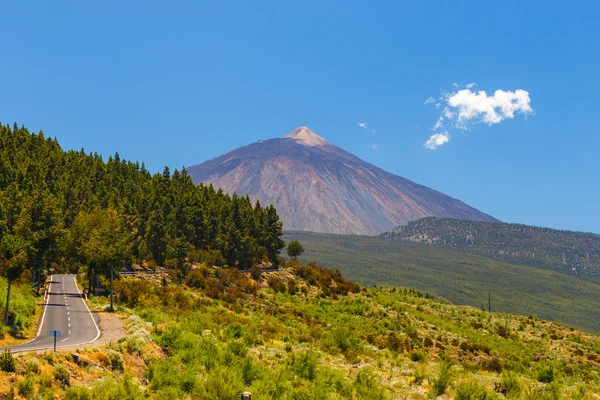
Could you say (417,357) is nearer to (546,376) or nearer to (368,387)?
(546,376)

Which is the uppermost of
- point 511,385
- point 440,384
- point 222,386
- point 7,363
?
point 7,363

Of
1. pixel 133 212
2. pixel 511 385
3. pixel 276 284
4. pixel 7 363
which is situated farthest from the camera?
pixel 133 212

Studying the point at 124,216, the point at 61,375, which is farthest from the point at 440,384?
the point at 124,216

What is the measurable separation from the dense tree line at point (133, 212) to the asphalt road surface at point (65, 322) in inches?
146

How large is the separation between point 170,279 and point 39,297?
19.0 metres

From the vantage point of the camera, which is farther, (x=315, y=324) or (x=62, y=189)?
(x=62, y=189)

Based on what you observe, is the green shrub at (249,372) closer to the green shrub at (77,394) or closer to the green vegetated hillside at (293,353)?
the green vegetated hillside at (293,353)

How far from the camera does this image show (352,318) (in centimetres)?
5678

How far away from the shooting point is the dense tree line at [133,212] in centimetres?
5631

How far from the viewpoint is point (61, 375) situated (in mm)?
16969

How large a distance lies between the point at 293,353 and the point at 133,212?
2277 inches

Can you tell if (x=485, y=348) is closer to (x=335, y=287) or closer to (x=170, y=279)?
(x=335, y=287)

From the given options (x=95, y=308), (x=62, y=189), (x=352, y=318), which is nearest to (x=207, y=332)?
(x=95, y=308)

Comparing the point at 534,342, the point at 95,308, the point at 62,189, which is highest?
the point at 62,189
